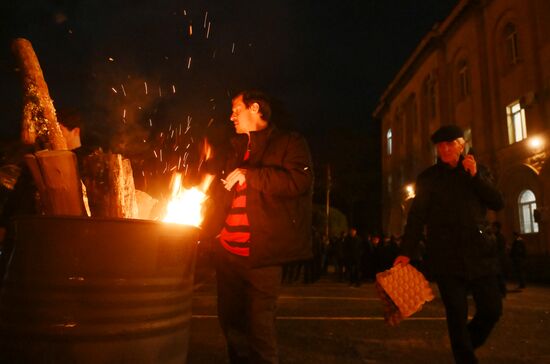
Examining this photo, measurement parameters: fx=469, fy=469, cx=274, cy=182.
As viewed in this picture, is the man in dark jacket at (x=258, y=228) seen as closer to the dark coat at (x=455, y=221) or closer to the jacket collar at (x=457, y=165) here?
the dark coat at (x=455, y=221)

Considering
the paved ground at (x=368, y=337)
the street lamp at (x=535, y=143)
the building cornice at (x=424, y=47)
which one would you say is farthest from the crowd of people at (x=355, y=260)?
the building cornice at (x=424, y=47)

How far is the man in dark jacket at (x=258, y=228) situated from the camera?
2.79m

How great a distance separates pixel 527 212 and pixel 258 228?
57.1ft

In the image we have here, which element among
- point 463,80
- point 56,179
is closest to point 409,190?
point 463,80

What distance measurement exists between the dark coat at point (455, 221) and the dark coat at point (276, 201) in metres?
1.13

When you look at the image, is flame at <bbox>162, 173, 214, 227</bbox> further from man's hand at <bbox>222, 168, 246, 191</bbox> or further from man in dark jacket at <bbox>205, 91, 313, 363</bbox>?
man's hand at <bbox>222, 168, 246, 191</bbox>

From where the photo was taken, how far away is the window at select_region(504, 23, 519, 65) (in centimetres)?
1894

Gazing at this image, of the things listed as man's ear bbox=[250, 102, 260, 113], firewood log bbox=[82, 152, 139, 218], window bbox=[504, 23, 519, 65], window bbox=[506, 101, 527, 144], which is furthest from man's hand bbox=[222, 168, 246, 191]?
window bbox=[504, 23, 519, 65]

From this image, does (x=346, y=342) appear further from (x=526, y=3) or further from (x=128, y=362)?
(x=526, y=3)

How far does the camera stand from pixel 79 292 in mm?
2057

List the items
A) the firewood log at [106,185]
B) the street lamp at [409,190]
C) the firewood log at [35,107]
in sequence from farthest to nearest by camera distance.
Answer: the street lamp at [409,190] < the firewood log at [106,185] < the firewood log at [35,107]

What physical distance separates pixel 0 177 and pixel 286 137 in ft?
6.78

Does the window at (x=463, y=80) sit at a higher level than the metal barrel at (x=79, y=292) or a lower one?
higher

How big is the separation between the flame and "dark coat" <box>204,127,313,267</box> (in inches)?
4.3
